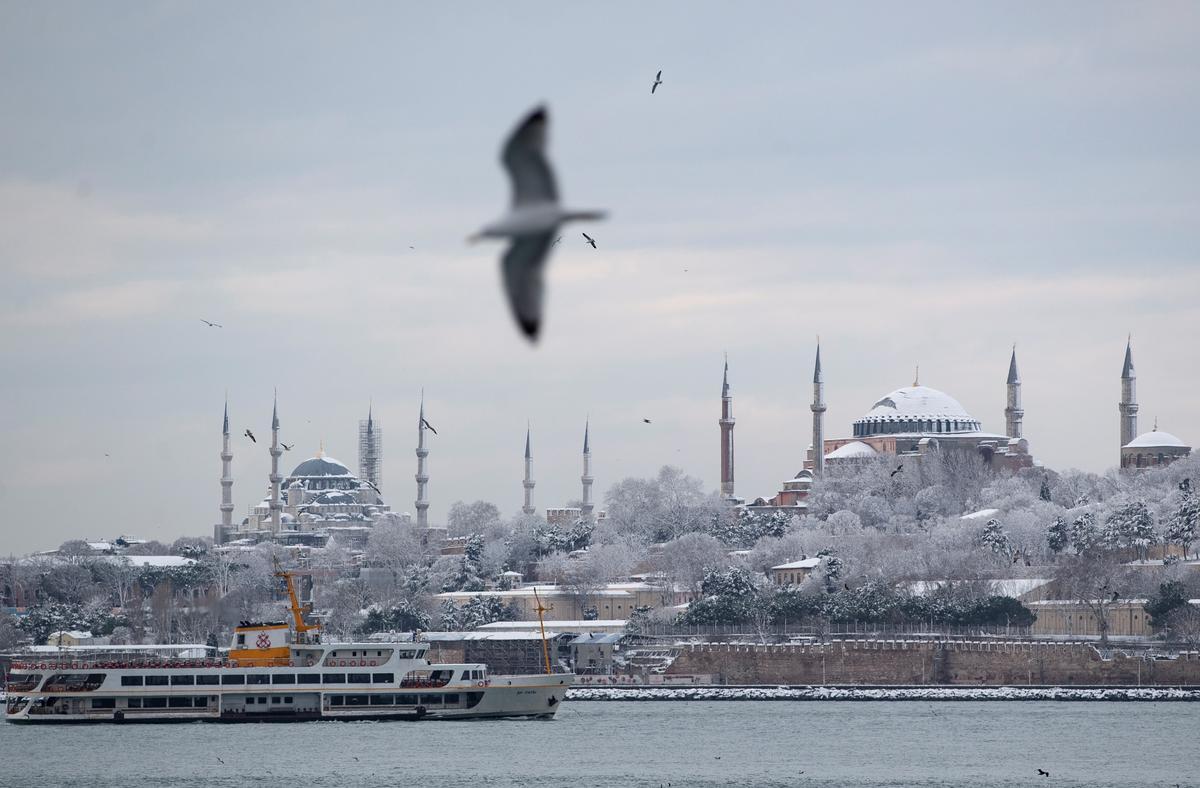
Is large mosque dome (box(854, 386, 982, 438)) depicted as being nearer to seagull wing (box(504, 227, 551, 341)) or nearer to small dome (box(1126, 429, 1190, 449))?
small dome (box(1126, 429, 1190, 449))

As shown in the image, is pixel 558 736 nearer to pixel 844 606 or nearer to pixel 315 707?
pixel 315 707

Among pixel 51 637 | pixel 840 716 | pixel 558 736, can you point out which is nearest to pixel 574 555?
pixel 51 637

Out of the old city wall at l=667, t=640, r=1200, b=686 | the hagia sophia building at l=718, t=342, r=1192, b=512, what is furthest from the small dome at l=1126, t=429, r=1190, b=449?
the old city wall at l=667, t=640, r=1200, b=686

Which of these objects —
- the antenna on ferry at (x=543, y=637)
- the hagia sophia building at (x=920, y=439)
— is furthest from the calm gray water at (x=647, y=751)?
the hagia sophia building at (x=920, y=439)

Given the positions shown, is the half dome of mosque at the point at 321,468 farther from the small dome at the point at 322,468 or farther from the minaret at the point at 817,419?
the minaret at the point at 817,419

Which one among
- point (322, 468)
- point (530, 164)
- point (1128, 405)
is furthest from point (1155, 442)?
point (530, 164)

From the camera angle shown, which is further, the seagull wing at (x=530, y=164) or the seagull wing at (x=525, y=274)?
the seagull wing at (x=530, y=164)

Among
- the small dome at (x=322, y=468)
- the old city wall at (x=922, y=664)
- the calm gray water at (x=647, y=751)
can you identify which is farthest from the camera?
the small dome at (x=322, y=468)
